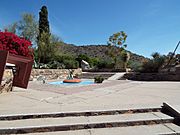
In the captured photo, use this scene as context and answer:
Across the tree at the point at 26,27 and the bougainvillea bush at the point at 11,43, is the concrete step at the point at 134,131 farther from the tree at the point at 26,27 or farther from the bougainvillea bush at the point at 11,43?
the tree at the point at 26,27

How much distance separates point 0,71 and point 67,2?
27.6 feet

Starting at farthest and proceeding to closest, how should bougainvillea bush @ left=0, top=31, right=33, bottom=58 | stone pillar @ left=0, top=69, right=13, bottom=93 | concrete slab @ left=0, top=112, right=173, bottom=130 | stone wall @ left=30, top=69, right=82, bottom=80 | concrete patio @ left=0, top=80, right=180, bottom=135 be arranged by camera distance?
stone wall @ left=30, top=69, right=82, bottom=80 → bougainvillea bush @ left=0, top=31, right=33, bottom=58 → stone pillar @ left=0, top=69, right=13, bottom=93 → concrete patio @ left=0, top=80, right=180, bottom=135 → concrete slab @ left=0, top=112, right=173, bottom=130

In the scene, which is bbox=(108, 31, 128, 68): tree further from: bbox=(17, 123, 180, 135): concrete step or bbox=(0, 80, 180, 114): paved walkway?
bbox=(17, 123, 180, 135): concrete step

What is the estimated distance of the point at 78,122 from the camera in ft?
10.6

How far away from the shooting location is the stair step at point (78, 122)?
2.97 m

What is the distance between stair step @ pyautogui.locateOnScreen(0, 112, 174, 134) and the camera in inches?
117

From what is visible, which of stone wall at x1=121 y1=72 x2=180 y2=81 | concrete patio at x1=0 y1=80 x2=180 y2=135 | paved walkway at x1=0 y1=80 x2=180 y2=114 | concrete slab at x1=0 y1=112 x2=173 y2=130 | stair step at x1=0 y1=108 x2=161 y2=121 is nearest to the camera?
concrete slab at x1=0 y1=112 x2=173 y2=130

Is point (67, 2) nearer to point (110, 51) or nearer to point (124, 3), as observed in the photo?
point (124, 3)

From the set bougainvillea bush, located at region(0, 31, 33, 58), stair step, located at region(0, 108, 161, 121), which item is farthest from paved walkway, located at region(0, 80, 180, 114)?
bougainvillea bush, located at region(0, 31, 33, 58)

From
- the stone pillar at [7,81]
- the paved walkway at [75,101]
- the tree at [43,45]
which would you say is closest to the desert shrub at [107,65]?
the tree at [43,45]

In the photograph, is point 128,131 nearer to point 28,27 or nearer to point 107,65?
point 107,65

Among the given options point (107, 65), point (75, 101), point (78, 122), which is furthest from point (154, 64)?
point (78, 122)

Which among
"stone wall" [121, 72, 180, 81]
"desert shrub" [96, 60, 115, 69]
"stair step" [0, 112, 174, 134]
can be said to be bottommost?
"stair step" [0, 112, 174, 134]

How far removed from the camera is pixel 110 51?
20469mm
